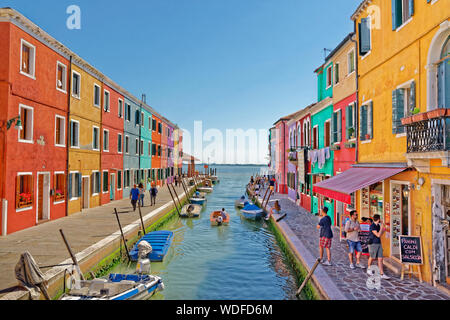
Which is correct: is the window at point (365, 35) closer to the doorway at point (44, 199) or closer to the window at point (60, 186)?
the doorway at point (44, 199)

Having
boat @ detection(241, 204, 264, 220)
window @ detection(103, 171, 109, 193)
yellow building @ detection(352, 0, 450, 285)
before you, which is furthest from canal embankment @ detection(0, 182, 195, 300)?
Answer: yellow building @ detection(352, 0, 450, 285)

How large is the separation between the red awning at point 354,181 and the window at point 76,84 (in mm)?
15493

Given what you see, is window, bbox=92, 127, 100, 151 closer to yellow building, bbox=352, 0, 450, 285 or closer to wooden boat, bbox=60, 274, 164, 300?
wooden boat, bbox=60, 274, 164, 300

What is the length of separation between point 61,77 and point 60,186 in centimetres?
620

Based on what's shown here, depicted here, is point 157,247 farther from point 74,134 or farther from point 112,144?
point 112,144

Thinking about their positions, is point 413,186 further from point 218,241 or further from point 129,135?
point 129,135

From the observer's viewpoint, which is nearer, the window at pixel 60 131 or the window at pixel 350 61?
the window at pixel 350 61

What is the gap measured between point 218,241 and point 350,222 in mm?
9490

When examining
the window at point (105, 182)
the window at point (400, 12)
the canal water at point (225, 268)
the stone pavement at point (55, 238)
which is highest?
the window at point (400, 12)

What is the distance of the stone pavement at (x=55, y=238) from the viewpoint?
9.43 meters

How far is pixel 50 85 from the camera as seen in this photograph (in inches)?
643

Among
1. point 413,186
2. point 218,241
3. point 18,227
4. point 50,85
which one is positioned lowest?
point 218,241

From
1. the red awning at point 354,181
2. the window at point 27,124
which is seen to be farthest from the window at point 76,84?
the red awning at point 354,181
